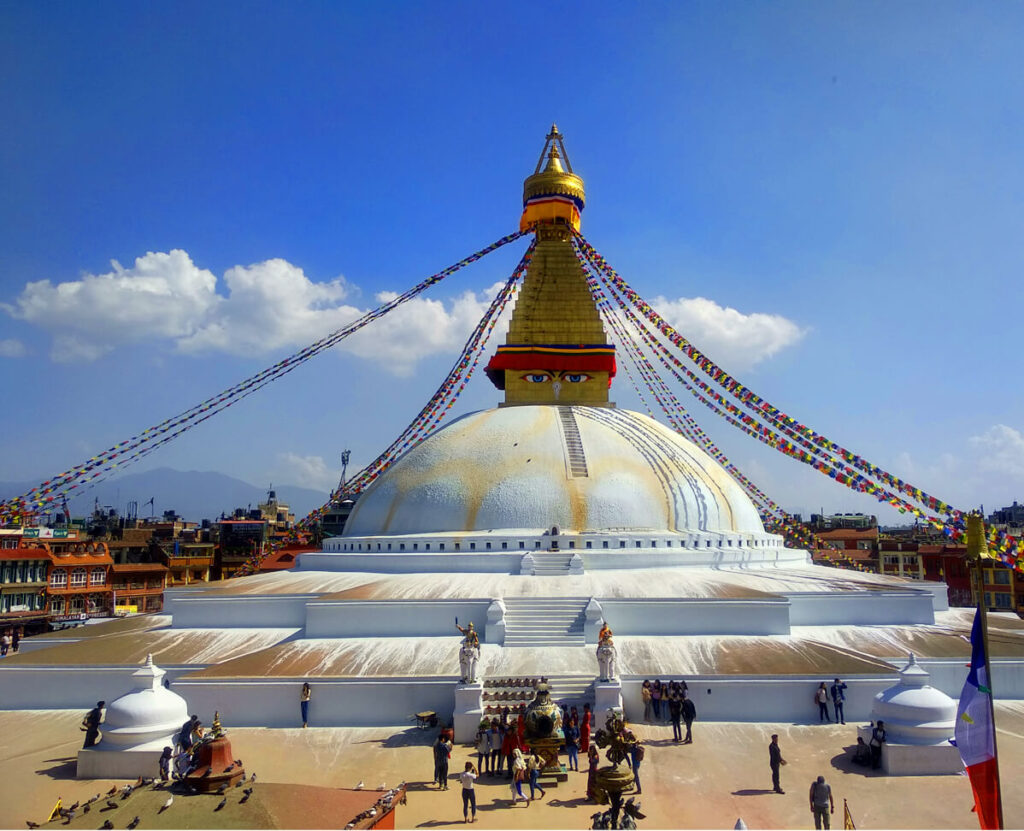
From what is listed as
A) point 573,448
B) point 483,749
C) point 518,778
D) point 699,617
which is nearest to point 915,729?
point 699,617

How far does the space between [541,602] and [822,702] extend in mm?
4524

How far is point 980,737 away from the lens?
20.9 feet

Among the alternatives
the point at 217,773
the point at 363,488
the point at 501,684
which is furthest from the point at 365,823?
the point at 363,488

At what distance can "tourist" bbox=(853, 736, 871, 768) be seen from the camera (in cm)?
942

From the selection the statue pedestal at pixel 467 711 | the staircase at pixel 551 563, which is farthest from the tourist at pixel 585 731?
the staircase at pixel 551 563

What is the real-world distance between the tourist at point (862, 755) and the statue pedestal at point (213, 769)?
6.88 metres

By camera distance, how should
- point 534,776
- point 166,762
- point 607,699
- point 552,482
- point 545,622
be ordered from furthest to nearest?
point 552,482 → point 545,622 → point 607,699 → point 166,762 → point 534,776

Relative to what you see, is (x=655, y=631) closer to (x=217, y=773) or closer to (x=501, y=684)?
(x=501, y=684)

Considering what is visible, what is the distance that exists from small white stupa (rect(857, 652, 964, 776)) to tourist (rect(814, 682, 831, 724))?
113 centimetres

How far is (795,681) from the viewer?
11.2 metres

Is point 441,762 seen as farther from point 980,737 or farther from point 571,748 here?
point 980,737

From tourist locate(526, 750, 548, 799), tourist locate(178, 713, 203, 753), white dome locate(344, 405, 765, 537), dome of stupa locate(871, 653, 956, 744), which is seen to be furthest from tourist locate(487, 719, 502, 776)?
white dome locate(344, 405, 765, 537)

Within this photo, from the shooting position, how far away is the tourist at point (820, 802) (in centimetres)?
750

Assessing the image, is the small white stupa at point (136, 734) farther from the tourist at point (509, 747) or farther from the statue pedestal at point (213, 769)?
the tourist at point (509, 747)
